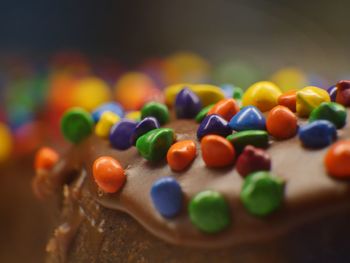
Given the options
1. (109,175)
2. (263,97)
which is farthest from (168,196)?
(263,97)

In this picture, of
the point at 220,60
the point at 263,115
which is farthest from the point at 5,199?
the point at 220,60

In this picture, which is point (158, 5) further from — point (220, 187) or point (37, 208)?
point (220, 187)

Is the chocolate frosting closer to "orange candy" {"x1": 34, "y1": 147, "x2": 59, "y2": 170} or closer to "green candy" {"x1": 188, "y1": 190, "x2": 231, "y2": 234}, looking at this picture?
"green candy" {"x1": 188, "y1": 190, "x2": 231, "y2": 234}

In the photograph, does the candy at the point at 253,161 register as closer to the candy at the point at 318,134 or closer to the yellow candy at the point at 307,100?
the candy at the point at 318,134

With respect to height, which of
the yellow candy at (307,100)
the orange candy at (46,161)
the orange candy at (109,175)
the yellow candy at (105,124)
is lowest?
the orange candy at (46,161)

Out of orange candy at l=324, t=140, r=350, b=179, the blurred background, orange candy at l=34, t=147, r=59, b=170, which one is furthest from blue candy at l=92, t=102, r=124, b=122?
the blurred background

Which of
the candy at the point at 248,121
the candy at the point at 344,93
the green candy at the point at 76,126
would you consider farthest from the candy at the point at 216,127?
the green candy at the point at 76,126

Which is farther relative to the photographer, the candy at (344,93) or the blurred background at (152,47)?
the blurred background at (152,47)
